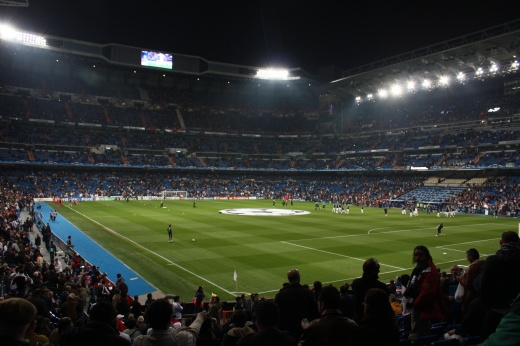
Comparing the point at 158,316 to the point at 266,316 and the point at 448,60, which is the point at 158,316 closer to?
the point at 266,316

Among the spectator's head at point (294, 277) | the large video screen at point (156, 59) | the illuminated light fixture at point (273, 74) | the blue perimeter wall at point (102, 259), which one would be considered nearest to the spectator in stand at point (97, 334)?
the spectator's head at point (294, 277)

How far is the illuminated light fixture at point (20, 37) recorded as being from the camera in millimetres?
71375

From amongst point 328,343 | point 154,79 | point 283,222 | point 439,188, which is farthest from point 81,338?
point 154,79

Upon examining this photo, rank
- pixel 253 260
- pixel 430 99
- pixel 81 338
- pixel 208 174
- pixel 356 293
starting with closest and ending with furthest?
pixel 81 338, pixel 356 293, pixel 253 260, pixel 430 99, pixel 208 174

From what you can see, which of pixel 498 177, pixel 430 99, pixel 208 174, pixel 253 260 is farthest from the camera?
pixel 208 174

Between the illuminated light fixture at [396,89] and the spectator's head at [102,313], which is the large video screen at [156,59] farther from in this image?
the spectator's head at [102,313]

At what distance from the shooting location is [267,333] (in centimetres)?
401

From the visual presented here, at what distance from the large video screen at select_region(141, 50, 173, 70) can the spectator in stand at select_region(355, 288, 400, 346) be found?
91868 millimetres

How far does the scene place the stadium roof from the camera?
54938 mm

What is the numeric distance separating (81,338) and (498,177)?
234 ft

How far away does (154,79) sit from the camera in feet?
333

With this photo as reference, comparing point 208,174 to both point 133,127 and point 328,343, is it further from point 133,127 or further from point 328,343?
point 328,343

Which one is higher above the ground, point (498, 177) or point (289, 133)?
point (289, 133)

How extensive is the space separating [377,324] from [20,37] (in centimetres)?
8728
